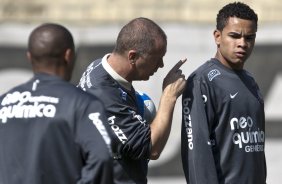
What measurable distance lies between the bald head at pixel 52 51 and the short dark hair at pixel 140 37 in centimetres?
96

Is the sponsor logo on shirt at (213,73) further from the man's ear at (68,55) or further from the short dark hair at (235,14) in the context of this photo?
the man's ear at (68,55)

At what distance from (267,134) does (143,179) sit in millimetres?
4081

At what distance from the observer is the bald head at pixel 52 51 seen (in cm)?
447

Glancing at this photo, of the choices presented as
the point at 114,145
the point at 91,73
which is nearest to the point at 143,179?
the point at 114,145

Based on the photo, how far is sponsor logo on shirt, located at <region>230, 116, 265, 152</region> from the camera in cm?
559

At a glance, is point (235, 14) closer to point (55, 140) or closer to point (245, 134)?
point (245, 134)

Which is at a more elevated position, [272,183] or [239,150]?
[239,150]

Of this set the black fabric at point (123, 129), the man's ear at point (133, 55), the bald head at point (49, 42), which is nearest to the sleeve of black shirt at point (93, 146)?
the bald head at point (49, 42)

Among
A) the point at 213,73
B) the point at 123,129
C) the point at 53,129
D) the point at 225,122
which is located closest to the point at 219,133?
the point at 225,122

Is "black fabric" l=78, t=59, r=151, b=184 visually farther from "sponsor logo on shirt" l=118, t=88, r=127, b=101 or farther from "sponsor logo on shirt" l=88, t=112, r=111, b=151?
"sponsor logo on shirt" l=88, t=112, r=111, b=151

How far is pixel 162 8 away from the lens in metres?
10.3

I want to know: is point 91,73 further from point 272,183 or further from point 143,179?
point 272,183

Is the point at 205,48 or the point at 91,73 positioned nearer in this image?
the point at 91,73

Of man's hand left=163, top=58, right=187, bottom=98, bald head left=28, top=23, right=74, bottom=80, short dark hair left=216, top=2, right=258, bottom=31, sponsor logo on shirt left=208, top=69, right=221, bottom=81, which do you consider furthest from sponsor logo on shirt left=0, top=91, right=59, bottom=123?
short dark hair left=216, top=2, right=258, bottom=31
